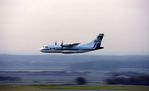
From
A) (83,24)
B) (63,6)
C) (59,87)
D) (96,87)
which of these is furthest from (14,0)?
(96,87)

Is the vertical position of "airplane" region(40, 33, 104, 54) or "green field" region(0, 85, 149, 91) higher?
"airplane" region(40, 33, 104, 54)

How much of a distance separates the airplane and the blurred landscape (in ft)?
0.17

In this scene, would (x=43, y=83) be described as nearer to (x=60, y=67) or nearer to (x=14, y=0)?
(x=60, y=67)

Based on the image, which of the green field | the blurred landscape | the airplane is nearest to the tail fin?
the airplane

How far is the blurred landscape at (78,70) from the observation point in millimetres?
3381

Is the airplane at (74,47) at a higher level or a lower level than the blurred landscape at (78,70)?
higher

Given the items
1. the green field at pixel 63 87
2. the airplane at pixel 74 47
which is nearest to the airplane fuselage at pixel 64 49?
the airplane at pixel 74 47

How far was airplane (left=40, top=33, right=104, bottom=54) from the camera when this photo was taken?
11.1 ft

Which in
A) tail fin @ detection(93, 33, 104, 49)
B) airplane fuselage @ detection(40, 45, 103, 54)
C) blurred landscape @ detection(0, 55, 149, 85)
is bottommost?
blurred landscape @ detection(0, 55, 149, 85)

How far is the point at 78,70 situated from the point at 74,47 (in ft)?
0.76

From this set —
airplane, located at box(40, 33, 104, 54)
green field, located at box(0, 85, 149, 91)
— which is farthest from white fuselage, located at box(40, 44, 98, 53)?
green field, located at box(0, 85, 149, 91)

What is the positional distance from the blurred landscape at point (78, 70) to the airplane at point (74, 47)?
0.05 meters

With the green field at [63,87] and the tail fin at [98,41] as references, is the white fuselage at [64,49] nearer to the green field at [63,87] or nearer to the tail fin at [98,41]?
the tail fin at [98,41]

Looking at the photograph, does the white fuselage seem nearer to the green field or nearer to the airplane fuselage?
the airplane fuselage
